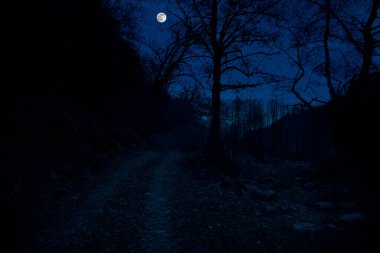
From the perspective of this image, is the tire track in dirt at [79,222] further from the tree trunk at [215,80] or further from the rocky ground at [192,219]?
the tree trunk at [215,80]

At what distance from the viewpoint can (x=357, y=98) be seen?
966 cm

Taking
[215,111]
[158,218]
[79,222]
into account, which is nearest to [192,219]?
[158,218]

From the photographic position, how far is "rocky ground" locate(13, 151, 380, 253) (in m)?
3.43

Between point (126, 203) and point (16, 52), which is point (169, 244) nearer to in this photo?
point (126, 203)

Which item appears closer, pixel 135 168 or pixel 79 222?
pixel 79 222

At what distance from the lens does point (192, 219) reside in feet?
14.4

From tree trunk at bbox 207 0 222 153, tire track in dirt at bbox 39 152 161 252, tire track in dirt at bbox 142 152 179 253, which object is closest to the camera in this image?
tire track in dirt at bbox 39 152 161 252

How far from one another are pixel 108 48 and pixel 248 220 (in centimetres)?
1637

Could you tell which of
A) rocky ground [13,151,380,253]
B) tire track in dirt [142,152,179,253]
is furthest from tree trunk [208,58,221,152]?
tire track in dirt [142,152,179,253]

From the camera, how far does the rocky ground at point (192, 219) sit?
11.3ft


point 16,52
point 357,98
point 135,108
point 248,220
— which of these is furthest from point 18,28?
point 357,98

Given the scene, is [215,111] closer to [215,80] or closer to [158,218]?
[215,80]

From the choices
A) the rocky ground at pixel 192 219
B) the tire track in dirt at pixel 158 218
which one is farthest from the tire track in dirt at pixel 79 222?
the tire track in dirt at pixel 158 218

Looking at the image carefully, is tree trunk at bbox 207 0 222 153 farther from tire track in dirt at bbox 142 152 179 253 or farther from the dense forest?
tire track in dirt at bbox 142 152 179 253
